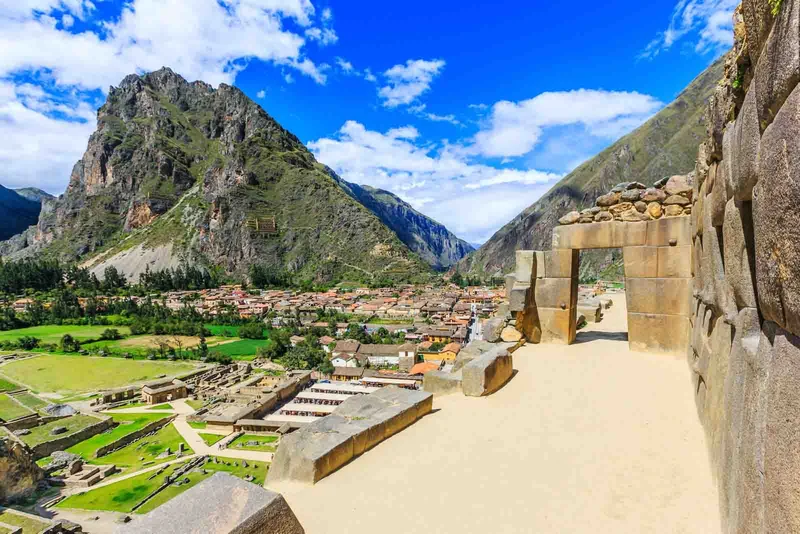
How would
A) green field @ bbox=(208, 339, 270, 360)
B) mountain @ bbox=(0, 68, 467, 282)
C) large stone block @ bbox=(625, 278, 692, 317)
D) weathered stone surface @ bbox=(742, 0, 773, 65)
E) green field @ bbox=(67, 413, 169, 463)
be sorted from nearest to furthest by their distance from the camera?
weathered stone surface @ bbox=(742, 0, 773, 65), large stone block @ bbox=(625, 278, 692, 317), green field @ bbox=(67, 413, 169, 463), green field @ bbox=(208, 339, 270, 360), mountain @ bbox=(0, 68, 467, 282)

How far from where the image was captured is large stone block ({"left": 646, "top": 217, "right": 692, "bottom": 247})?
7.23 m

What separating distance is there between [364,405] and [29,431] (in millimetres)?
37397

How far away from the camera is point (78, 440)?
94.1 ft

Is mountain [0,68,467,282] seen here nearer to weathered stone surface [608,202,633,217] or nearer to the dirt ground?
weathered stone surface [608,202,633,217]

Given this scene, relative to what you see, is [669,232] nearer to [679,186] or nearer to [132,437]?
[679,186]

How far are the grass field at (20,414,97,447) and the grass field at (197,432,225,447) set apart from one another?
31.4ft

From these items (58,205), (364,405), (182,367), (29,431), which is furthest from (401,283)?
(58,205)

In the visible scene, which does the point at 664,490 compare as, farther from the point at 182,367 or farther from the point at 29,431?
the point at 182,367

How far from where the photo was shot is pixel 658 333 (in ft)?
24.6

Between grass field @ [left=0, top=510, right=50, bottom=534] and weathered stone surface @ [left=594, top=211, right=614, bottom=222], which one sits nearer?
weathered stone surface @ [left=594, top=211, right=614, bottom=222]

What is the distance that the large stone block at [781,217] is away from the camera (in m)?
1.44

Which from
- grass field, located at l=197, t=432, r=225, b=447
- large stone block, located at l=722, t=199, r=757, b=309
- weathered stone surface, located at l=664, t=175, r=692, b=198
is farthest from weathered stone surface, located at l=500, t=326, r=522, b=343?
grass field, located at l=197, t=432, r=225, b=447

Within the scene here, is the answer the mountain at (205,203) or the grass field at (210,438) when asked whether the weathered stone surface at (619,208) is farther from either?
the mountain at (205,203)

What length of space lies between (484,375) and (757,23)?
4746 mm
